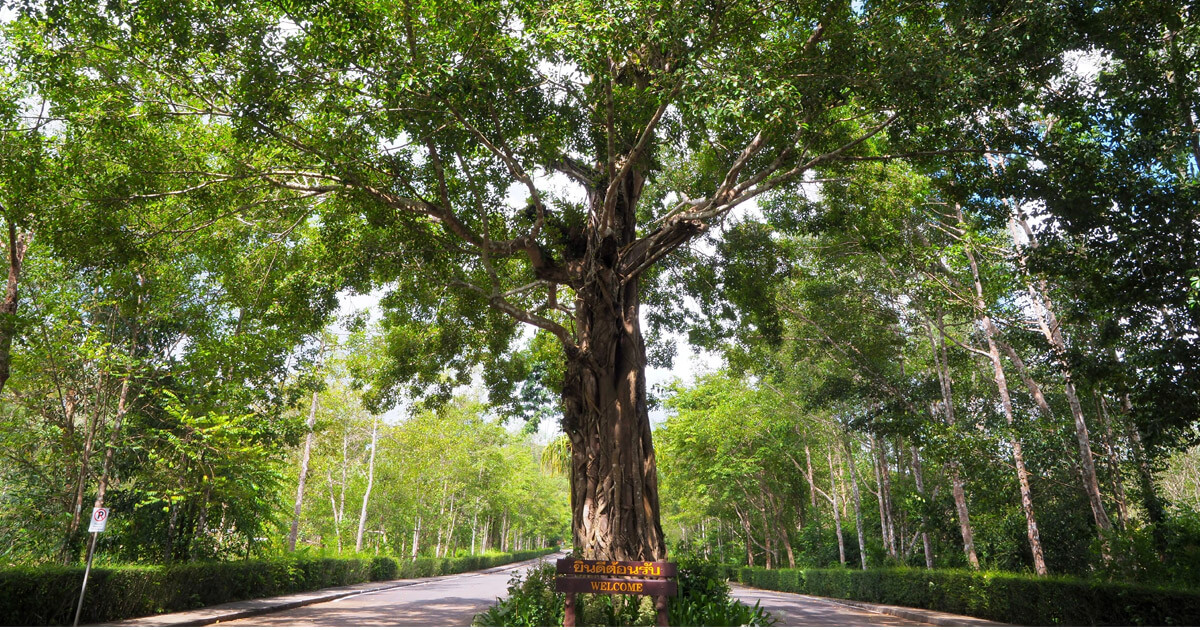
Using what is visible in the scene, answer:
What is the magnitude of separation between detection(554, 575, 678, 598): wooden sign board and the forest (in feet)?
4.77

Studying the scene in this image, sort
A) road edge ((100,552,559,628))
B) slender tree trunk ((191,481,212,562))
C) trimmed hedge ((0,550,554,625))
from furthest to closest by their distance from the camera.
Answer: slender tree trunk ((191,481,212,562)) → road edge ((100,552,559,628)) → trimmed hedge ((0,550,554,625))

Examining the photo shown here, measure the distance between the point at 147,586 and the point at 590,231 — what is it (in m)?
9.99

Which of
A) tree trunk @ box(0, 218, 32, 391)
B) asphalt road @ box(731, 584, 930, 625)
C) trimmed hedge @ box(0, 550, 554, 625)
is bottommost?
asphalt road @ box(731, 584, 930, 625)

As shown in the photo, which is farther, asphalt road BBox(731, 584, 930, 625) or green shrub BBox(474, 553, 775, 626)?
A: asphalt road BBox(731, 584, 930, 625)

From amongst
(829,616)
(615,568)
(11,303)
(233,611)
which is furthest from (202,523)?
(829,616)

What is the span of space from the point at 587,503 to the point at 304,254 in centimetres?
593

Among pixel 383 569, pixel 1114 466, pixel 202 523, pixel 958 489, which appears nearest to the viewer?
pixel 1114 466

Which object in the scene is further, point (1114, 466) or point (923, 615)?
point (923, 615)

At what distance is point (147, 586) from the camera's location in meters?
11.5

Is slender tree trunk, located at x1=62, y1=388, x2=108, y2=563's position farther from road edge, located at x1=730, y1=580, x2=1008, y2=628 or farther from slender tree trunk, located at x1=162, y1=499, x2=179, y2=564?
road edge, located at x1=730, y1=580, x2=1008, y2=628

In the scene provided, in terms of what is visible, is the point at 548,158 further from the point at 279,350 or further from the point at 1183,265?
the point at 279,350

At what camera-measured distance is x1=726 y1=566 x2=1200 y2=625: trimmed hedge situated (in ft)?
29.2

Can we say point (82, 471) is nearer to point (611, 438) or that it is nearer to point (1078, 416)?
point (611, 438)

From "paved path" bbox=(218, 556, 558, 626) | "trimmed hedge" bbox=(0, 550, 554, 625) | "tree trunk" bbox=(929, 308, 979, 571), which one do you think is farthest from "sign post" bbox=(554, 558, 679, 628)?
"tree trunk" bbox=(929, 308, 979, 571)
